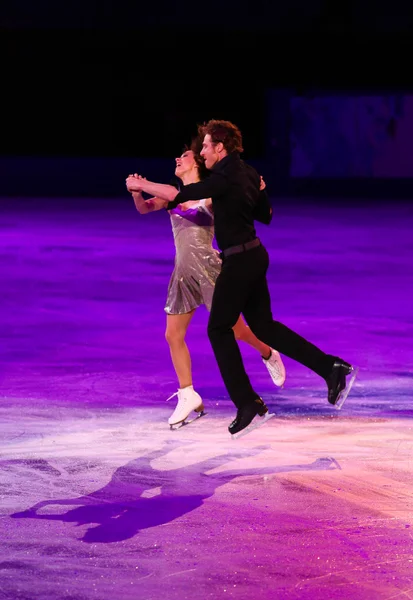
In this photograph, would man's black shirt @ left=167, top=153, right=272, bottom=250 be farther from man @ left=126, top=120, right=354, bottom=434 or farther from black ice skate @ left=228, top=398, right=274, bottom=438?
black ice skate @ left=228, top=398, right=274, bottom=438

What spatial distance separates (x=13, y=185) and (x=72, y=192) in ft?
3.96

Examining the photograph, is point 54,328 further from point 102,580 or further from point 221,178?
point 102,580

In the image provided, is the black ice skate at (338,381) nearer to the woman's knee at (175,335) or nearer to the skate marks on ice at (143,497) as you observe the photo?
the skate marks on ice at (143,497)

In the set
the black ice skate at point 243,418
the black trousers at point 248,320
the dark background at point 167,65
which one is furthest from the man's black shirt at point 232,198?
the dark background at point 167,65

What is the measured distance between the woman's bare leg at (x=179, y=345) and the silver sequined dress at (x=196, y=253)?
16 cm

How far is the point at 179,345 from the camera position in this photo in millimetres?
6410

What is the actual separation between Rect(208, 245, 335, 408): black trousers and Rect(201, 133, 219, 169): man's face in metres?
0.48

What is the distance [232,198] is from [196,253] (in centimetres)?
76

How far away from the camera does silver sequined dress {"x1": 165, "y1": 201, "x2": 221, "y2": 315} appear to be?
6.24m

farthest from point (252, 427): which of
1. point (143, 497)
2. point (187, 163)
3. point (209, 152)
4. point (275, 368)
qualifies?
point (187, 163)

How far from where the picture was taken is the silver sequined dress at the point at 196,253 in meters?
6.24

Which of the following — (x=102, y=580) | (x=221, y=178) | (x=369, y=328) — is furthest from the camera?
(x=369, y=328)

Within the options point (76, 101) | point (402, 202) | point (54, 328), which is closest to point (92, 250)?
point (54, 328)

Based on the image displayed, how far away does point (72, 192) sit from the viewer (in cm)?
2312
